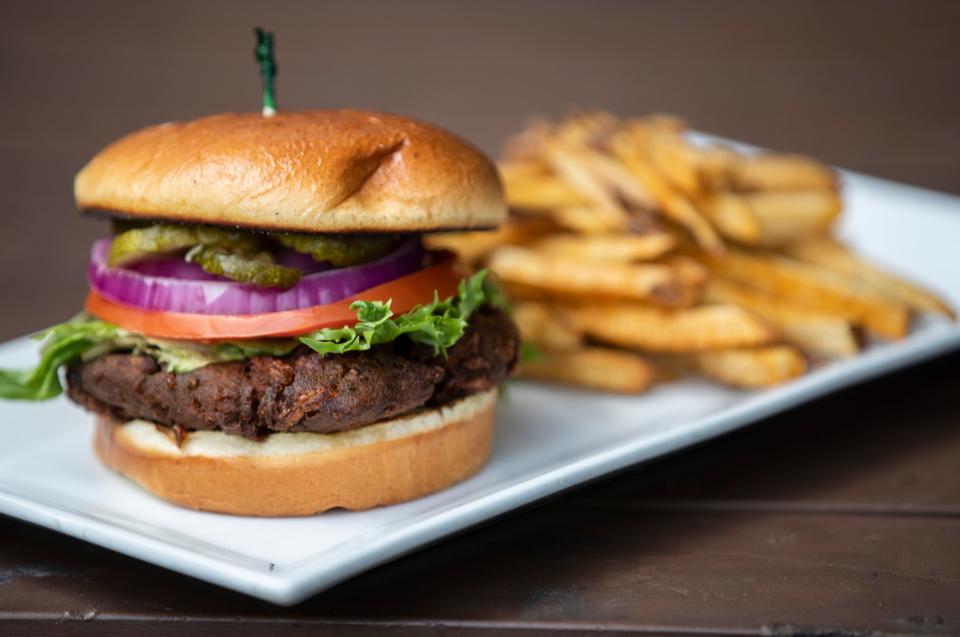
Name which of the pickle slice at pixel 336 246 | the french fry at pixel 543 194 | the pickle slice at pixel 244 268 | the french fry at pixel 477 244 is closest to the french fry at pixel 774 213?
the french fry at pixel 543 194

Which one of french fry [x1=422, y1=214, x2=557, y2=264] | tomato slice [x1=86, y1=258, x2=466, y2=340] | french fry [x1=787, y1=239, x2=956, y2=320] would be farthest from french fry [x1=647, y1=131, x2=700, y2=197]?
tomato slice [x1=86, y1=258, x2=466, y2=340]

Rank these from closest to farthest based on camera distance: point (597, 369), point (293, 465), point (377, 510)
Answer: point (293, 465)
point (377, 510)
point (597, 369)

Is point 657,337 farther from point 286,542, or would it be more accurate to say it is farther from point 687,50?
point 687,50

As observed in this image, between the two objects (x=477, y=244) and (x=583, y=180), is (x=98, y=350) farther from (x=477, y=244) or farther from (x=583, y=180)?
(x=583, y=180)

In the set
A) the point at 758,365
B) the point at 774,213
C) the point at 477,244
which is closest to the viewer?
the point at 758,365

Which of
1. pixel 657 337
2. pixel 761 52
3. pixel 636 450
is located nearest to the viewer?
pixel 636 450

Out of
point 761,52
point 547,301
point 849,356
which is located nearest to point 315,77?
point 761,52

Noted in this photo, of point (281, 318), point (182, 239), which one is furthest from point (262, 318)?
point (182, 239)
